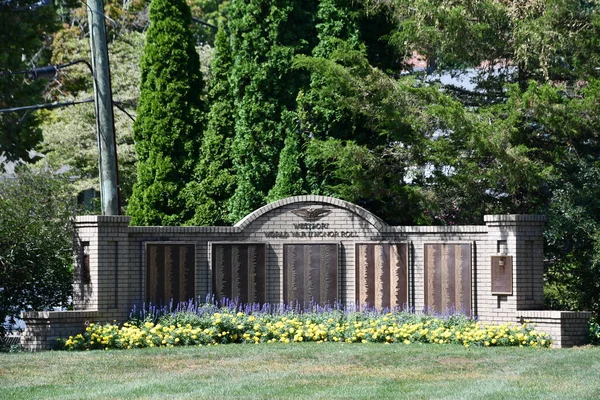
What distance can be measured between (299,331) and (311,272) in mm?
2096

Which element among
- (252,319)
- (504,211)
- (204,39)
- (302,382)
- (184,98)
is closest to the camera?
(302,382)

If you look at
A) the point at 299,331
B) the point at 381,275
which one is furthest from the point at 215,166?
the point at 299,331

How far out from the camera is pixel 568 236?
724 inches

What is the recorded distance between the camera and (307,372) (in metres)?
13.9

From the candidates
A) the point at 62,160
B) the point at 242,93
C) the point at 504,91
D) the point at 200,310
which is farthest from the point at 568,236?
the point at 62,160

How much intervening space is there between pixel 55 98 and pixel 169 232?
2349 cm

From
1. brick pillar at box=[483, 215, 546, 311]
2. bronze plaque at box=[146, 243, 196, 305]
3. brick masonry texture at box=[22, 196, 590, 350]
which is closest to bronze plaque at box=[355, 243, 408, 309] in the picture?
brick masonry texture at box=[22, 196, 590, 350]

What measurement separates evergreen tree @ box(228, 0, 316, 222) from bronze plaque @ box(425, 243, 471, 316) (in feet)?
14.8

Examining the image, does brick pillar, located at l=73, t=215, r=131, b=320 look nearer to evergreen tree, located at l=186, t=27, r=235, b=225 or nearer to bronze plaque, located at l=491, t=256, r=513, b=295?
evergreen tree, located at l=186, t=27, r=235, b=225

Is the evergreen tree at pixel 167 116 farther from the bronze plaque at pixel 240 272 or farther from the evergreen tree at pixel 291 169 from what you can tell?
the bronze plaque at pixel 240 272

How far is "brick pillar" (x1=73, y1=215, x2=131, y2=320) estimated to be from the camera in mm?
18359

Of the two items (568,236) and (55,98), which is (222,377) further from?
(55,98)

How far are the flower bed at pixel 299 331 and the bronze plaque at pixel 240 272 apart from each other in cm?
60

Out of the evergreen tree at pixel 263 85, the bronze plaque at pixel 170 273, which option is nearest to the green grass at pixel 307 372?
the bronze plaque at pixel 170 273
